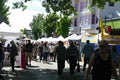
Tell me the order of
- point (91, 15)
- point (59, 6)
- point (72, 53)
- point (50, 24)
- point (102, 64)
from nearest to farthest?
point (102, 64) → point (72, 53) → point (59, 6) → point (91, 15) → point (50, 24)

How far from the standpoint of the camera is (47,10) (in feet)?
90.6

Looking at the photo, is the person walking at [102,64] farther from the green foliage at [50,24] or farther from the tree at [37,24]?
the tree at [37,24]

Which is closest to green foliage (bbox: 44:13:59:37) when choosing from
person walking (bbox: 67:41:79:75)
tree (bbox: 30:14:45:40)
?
tree (bbox: 30:14:45:40)

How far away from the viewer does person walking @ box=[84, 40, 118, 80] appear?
7.84 m

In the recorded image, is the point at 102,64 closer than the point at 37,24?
Yes

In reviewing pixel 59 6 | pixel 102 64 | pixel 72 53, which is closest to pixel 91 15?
pixel 59 6

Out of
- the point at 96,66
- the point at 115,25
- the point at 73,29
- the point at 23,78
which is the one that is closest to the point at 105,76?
the point at 96,66

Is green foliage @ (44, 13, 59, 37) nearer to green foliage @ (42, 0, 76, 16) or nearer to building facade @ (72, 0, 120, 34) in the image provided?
building facade @ (72, 0, 120, 34)

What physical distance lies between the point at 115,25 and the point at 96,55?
39.1 metres

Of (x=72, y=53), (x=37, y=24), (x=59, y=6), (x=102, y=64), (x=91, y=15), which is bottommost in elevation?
(x=102, y=64)

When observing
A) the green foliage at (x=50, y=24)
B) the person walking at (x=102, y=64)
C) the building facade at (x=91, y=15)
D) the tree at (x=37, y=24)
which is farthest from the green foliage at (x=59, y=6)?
the tree at (x=37, y=24)

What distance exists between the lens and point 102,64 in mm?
7938

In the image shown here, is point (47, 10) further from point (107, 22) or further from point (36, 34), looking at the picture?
point (36, 34)

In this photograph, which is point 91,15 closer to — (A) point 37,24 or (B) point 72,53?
(B) point 72,53
